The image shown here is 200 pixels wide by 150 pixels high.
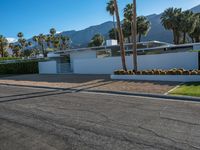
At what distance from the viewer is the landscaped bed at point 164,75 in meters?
14.5

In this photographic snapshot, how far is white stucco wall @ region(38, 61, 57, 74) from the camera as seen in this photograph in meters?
29.2

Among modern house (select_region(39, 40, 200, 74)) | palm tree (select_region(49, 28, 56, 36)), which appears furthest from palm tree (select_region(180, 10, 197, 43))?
palm tree (select_region(49, 28, 56, 36))

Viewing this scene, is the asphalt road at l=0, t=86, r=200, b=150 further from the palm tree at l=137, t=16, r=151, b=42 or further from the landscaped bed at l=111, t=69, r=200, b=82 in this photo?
the palm tree at l=137, t=16, r=151, b=42

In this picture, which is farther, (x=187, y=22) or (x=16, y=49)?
(x=16, y=49)

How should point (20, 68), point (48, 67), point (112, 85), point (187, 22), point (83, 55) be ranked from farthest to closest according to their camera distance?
1. point (187, 22)
2. point (20, 68)
3. point (48, 67)
4. point (83, 55)
5. point (112, 85)

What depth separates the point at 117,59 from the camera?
22.4 meters

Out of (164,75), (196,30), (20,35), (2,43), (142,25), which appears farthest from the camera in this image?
(20,35)

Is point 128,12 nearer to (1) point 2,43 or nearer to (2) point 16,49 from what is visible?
(1) point 2,43

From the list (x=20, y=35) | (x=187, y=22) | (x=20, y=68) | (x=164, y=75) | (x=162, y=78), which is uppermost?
(x=20, y=35)

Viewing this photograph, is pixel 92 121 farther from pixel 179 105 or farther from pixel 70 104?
pixel 179 105

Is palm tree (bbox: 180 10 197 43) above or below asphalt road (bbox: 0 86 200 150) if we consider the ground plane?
above

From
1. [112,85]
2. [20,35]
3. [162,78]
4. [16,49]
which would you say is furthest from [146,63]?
[20,35]

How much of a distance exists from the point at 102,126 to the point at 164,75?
398 inches

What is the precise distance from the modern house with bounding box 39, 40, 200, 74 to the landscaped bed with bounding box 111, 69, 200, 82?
3248mm
